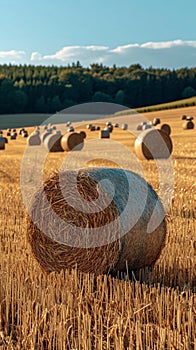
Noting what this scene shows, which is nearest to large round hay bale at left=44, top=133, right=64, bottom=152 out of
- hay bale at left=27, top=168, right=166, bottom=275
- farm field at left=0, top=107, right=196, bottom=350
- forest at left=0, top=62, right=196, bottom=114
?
farm field at left=0, top=107, right=196, bottom=350

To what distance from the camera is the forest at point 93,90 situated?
8819 centimetres

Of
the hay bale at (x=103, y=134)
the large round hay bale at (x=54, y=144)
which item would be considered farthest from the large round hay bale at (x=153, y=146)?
the hay bale at (x=103, y=134)

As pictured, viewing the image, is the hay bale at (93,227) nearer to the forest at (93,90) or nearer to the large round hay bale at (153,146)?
the large round hay bale at (153,146)

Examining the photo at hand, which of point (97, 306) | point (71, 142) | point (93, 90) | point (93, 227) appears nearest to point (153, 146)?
point (71, 142)

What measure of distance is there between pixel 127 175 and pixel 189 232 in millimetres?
1925

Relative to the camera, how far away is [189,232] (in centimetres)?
830

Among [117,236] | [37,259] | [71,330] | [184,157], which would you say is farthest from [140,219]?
[184,157]

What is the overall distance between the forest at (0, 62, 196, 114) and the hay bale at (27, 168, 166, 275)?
80.3 m

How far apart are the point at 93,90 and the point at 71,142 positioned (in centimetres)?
6237

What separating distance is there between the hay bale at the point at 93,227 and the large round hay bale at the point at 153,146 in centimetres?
1643

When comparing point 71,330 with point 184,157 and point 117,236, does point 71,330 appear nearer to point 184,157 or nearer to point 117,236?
point 117,236

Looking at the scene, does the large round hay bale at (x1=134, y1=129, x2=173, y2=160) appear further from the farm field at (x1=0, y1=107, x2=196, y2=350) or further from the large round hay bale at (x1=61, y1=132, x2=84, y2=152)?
the farm field at (x1=0, y1=107, x2=196, y2=350)

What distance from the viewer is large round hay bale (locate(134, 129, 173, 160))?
23203 mm

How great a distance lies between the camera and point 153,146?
77.4 feet
